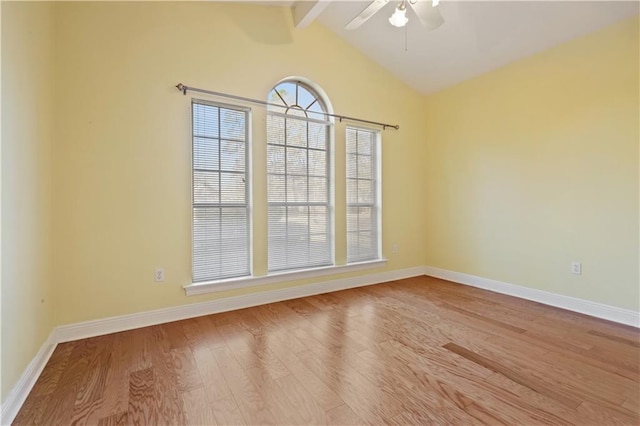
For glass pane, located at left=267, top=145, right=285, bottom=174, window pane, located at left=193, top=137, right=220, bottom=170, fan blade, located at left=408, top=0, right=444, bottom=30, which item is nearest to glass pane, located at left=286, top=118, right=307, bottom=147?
glass pane, located at left=267, top=145, right=285, bottom=174

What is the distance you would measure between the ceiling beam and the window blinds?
100 cm

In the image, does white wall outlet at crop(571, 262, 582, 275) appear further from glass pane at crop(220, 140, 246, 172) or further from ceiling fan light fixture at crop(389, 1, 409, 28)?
glass pane at crop(220, 140, 246, 172)

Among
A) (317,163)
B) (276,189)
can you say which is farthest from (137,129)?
(317,163)

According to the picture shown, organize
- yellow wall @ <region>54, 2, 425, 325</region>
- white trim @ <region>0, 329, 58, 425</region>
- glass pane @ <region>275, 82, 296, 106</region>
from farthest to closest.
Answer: glass pane @ <region>275, 82, 296, 106</region>, yellow wall @ <region>54, 2, 425, 325</region>, white trim @ <region>0, 329, 58, 425</region>

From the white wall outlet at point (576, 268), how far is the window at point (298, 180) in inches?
103

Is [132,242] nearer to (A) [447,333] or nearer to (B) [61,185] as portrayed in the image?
(B) [61,185]

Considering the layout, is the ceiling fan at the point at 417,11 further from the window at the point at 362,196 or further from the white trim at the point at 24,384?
the white trim at the point at 24,384

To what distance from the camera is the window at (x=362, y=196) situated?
392 centimetres

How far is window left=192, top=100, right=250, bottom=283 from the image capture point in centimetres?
289

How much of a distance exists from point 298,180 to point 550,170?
2.82 metres

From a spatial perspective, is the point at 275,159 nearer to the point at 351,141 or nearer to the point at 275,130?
the point at 275,130

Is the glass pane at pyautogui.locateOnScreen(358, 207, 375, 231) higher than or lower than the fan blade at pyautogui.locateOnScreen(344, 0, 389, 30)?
lower

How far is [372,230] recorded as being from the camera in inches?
163

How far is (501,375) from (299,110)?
10.4ft
